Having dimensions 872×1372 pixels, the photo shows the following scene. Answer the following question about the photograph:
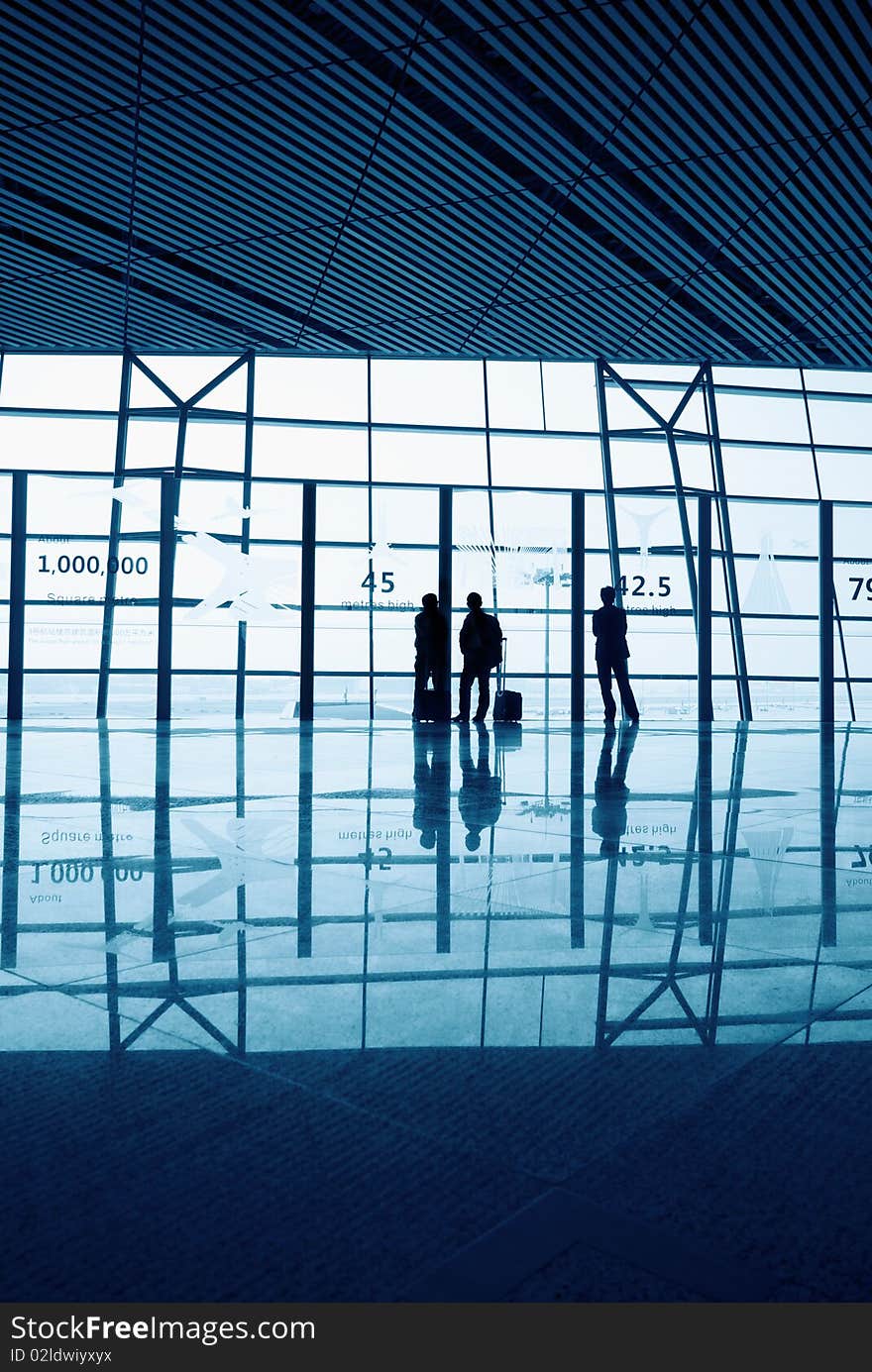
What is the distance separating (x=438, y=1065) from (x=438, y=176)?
12323 millimetres

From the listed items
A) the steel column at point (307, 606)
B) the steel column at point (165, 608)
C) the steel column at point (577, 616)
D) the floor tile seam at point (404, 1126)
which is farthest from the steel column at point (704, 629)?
the floor tile seam at point (404, 1126)

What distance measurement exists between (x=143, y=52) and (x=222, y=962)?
10195 mm

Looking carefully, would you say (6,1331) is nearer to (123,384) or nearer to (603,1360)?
(603,1360)

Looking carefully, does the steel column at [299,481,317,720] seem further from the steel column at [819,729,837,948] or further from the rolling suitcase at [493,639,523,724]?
the steel column at [819,729,837,948]

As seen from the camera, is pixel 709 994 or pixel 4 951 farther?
pixel 4 951

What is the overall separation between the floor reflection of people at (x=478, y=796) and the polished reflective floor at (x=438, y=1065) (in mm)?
439

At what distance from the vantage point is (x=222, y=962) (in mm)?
2002

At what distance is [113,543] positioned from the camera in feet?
53.3

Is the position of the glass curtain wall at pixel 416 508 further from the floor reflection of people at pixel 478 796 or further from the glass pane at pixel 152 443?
the floor reflection of people at pixel 478 796

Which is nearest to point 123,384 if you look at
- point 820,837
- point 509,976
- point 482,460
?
point 482,460

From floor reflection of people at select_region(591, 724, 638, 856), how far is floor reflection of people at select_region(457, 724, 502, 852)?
1.43 ft

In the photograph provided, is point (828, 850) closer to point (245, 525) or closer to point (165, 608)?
point (165, 608)

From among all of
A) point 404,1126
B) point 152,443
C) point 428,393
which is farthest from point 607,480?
point 404,1126

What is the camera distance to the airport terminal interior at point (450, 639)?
3.99ft
